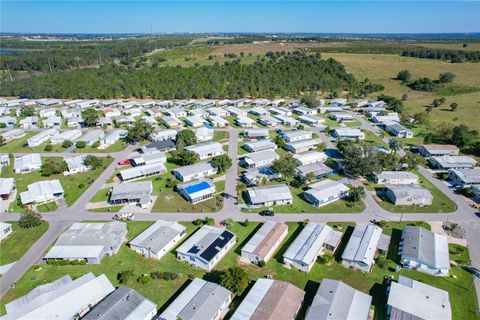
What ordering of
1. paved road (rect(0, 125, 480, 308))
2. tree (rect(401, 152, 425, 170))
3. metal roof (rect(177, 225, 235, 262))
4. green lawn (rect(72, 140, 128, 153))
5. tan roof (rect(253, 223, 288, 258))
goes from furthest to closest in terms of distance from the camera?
1. green lawn (rect(72, 140, 128, 153))
2. tree (rect(401, 152, 425, 170))
3. paved road (rect(0, 125, 480, 308))
4. tan roof (rect(253, 223, 288, 258))
5. metal roof (rect(177, 225, 235, 262))

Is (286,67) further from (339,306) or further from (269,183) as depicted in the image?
(339,306)

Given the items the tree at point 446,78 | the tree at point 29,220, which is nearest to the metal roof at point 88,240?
the tree at point 29,220

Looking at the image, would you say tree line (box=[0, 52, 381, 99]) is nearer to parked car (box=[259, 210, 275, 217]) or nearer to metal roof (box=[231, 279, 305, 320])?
parked car (box=[259, 210, 275, 217])

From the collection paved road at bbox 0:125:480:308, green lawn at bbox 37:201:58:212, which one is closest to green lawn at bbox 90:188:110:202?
paved road at bbox 0:125:480:308

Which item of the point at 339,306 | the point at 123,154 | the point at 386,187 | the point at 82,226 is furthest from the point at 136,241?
the point at 386,187

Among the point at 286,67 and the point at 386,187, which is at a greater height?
the point at 286,67

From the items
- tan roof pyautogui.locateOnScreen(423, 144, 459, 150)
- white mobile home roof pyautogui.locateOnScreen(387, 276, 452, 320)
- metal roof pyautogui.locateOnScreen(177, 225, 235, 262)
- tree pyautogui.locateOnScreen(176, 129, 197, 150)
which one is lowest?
metal roof pyautogui.locateOnScreen(177, 225, 235, 262)
